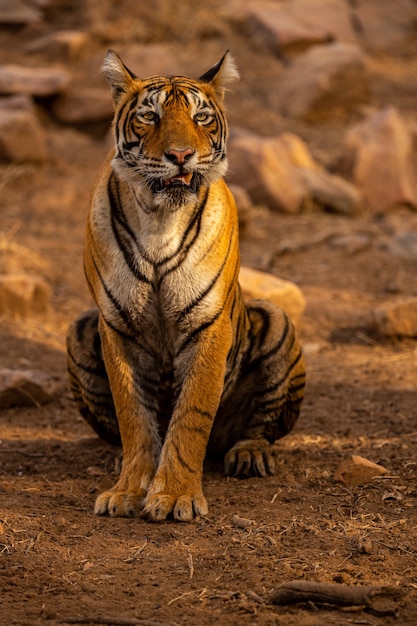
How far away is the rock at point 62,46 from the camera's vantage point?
47.6 feet

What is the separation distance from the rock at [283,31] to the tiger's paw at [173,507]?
1182 cm

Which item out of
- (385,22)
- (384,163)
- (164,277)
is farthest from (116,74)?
(385,22)

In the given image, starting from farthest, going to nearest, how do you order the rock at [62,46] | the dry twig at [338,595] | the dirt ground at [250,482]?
the rock at [62,46], the dirt ground at [250,482], the dry twig at [338,595]

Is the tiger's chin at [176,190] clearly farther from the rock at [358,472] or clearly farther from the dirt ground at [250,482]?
the rock at [358,472]

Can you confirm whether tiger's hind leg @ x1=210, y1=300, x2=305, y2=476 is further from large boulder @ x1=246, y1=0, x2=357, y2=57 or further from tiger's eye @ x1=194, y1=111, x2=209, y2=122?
large boulder @ x1=246, y1=0, x2=357, y2=57

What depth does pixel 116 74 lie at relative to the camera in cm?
497

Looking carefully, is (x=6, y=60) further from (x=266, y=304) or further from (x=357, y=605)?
(x=357, y=605)

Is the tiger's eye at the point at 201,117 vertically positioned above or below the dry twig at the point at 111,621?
above

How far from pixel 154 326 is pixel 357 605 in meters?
1.71

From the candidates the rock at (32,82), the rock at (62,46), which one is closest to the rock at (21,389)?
the rock at (32,82)

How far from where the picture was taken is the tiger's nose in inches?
179

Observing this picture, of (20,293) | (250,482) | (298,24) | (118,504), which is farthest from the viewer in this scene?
(298,24)

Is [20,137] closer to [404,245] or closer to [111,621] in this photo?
[404,245]

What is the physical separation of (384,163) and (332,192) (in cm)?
70
